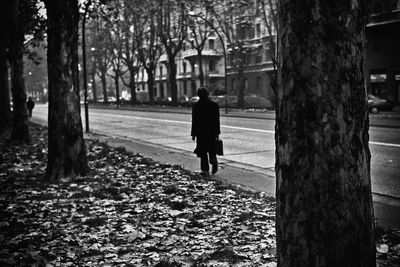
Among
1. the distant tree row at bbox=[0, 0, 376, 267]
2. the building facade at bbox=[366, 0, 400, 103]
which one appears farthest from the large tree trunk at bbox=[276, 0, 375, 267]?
the building facade at bbox=[366, 0, 400, 103]

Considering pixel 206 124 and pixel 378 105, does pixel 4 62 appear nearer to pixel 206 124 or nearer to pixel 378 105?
pixel 206 124

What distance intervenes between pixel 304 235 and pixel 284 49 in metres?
0.95

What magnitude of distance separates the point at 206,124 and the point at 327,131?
19.8 ft

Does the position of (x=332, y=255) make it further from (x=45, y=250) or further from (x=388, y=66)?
(x=388, y=66)

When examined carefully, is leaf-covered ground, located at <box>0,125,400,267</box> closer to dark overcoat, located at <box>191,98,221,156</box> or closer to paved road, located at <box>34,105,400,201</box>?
dark overcoat, located at <box>191,98,221,156</box>

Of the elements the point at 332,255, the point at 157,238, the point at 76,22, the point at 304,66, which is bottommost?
the point at 157,238

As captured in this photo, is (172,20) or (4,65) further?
(172,20)

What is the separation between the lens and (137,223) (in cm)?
513

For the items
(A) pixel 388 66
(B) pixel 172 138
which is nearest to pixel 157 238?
(B) pixel 172 138

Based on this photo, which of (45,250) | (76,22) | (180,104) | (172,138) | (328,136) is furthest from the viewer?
(180,104)

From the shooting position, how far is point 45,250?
167 inches

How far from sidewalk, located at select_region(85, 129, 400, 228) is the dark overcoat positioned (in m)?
0.62

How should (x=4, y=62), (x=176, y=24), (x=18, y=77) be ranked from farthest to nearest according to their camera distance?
(x=176, y=24)
(x=4, y=62)
(x=18, y=77)

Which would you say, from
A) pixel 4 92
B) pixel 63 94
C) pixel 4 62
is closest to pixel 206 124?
pixel 63 94
